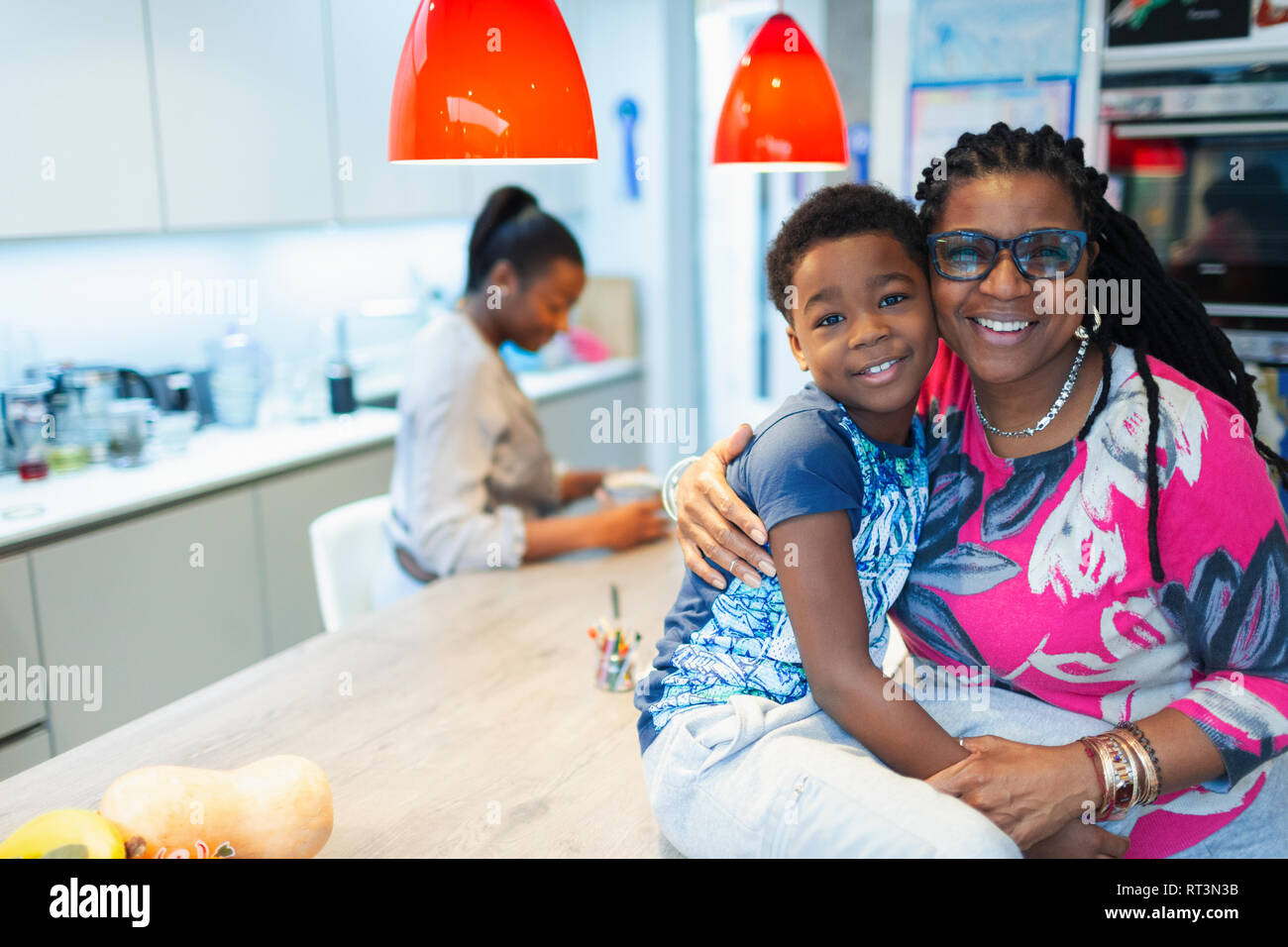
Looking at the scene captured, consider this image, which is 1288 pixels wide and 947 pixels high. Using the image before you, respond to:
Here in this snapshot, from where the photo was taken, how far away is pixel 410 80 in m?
1.22

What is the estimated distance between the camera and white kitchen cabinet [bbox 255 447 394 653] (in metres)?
2.86

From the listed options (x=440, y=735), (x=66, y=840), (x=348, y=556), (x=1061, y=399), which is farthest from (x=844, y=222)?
(x=348, y=556)

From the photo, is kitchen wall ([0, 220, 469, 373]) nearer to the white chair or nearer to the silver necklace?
the white chair

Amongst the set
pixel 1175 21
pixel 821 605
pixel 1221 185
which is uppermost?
pixel 1175 21

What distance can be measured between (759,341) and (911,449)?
170 inches

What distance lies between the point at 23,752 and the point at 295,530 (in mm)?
863

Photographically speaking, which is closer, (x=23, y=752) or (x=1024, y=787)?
(x=1024, y=787)

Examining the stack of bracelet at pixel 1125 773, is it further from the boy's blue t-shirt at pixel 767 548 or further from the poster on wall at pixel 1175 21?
the poster on wall at pixel 1175 21

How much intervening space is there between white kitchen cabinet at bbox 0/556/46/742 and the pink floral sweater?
6.11 ft

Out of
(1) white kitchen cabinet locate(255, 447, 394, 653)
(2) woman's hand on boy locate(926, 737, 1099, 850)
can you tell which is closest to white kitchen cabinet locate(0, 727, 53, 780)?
(1) white kitchen cabinet locate(255, 447, 394, 653)

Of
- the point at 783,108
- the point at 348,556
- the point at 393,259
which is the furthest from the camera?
the point at 393,259

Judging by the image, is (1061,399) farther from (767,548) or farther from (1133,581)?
(767,548)

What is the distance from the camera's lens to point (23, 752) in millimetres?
2312
